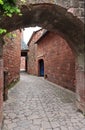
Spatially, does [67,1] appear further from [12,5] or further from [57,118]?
[57,118]

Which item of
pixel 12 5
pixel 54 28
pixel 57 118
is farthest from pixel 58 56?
pixel 12 5

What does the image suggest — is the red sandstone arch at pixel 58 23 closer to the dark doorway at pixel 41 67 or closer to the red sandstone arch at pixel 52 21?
the red sandstone arch at pixel 52 21

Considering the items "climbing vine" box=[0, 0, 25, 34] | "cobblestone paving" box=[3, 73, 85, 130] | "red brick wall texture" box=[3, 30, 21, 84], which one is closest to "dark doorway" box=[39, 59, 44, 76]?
"red brick wall texture" box=[3, 30, 21, 84]

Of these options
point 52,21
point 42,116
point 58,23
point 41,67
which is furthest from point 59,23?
point 41,67

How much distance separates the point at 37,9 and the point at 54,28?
4.11ft

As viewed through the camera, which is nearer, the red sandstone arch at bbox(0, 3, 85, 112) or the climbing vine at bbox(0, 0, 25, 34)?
the climbing vine at bbox(0, 0, 25, 34)

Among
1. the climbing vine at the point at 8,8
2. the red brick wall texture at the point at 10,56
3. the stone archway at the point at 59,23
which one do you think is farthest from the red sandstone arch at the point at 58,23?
the red brick wall texture at the point at 10,56

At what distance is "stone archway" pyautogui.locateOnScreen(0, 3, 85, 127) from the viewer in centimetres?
397

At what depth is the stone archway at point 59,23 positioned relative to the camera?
397 centimetres

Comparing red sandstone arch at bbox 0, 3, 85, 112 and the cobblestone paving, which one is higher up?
red sandstone arch at bbox 0, 3, 85, 112

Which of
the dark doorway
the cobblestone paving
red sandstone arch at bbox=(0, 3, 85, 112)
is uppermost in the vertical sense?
red sandstone arch at bbox=(0, 3, 85, 112)

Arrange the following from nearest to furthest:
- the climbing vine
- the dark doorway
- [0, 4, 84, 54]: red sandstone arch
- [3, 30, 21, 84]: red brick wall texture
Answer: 1. the climbing vine
2. [0, 4, 84, 54]: red sandstone arch
3. [3, 30, 21, 84]: red brick wall texture
4. the dark doorway

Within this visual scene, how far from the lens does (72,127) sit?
13.1ft

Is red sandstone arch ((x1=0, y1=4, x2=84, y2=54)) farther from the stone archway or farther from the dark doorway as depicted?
the dark doorway
